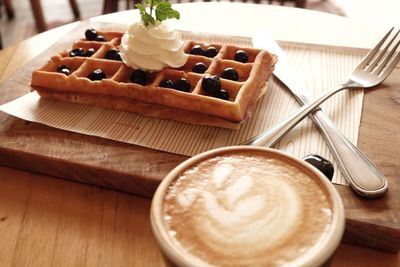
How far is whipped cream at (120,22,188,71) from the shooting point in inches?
40.7

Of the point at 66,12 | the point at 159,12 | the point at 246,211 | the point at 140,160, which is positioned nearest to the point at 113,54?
the point at 159,12

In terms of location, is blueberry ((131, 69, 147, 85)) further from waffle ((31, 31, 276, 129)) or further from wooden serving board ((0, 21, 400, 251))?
wooden serving board ((0, 21, 400, 251))

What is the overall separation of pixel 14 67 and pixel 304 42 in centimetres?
83

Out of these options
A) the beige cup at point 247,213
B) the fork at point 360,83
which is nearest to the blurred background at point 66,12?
the fork at point 360,83

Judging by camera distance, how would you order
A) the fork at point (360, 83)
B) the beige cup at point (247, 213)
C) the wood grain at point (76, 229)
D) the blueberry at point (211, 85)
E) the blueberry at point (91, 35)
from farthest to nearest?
1. the blueberry at point (91, 35)
2. the blueberry at point (211, 85)
3. the fork at point (360, 83)
4. the wood grain at point (76, 229)
5. the beige cup at point (247, 213)

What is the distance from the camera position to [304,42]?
1.28 meters

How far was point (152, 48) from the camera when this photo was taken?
1029mm

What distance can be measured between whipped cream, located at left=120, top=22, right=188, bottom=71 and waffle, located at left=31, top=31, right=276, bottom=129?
0.07 feet

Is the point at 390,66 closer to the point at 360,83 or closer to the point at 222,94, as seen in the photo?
the point at 360,83

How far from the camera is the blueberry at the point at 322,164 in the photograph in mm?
743

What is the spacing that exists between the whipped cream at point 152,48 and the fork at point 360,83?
32cm

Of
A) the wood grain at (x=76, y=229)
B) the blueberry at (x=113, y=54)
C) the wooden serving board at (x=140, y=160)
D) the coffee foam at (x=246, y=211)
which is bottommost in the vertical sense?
the wood grain at (x=76, y=229)

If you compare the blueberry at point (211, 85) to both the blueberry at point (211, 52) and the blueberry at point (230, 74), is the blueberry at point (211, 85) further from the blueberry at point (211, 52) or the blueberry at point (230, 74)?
the blueberry at point (211, 52)

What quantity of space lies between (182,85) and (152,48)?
12 centimetres
